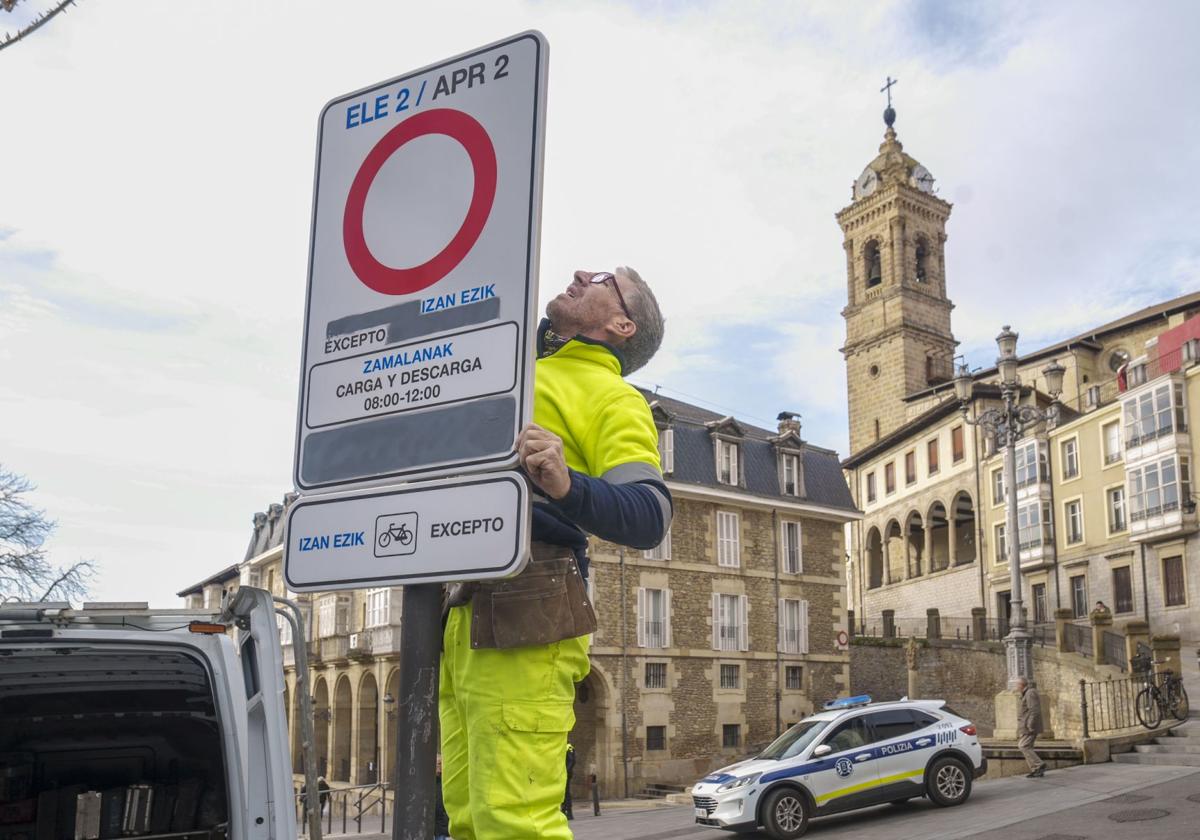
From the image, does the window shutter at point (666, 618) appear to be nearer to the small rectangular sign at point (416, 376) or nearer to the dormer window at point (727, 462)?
the dormer window at point (727, 462)

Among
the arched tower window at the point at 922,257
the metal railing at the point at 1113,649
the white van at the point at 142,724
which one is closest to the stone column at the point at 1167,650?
the metal railing at the point at 1113,649

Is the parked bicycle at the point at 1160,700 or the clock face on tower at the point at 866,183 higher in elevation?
the clock face on tower at the point at 866,183

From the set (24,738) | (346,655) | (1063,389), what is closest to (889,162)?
(1063,389)

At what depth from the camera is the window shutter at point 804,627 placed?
3909cm

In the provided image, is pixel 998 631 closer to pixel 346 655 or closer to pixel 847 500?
pixel 847 500

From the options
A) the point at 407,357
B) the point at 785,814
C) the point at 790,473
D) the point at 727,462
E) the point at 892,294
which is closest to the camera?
the point at 407,357

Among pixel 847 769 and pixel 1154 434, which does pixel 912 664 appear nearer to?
pixel 1154 434

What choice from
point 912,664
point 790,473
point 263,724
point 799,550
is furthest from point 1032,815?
point 790,473

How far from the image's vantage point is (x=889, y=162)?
7894 cm

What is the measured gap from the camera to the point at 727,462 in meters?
38.5

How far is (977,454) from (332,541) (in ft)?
181

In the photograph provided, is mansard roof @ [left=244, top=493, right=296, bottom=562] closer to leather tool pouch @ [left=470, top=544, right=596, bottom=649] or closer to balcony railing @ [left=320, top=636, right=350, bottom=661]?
balcony railing @ [left=320, top=636, right=350, bottom=661]

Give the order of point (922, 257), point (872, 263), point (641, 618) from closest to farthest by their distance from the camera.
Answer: point (641, 618) → point (922, 257) → point (872, 263)

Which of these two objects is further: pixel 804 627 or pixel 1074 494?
pixel 1074 494
